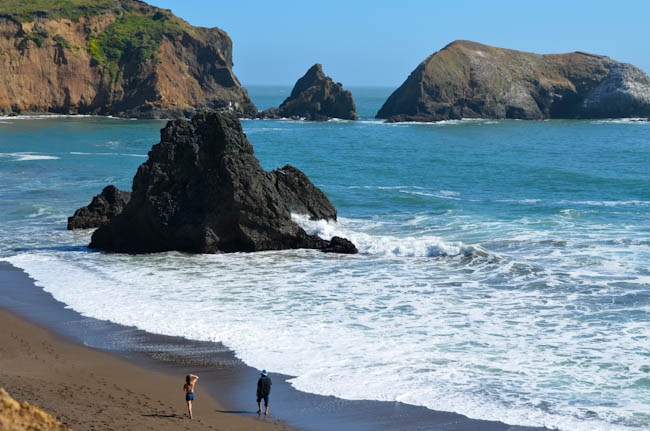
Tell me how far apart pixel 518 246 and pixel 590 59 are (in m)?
106

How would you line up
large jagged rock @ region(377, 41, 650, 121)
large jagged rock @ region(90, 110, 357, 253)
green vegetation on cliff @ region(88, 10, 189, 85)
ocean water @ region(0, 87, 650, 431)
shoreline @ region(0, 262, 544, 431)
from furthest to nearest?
green vegetation on cliff @ region(88, 10, 189, 85), large jagged rock @ region(377, 41, 650, 121), large jagged rock @ region(90, 110, 357, 253), ocean water @ region(0, 87, 650, 431), shoreline @ region(0, 262, 544, 431)

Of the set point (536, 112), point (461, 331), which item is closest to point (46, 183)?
point (461, 331)

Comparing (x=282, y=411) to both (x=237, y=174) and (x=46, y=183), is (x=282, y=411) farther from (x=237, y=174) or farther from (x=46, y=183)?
(x=46, y=183)

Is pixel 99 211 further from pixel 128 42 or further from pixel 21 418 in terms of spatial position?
pixel 128 42

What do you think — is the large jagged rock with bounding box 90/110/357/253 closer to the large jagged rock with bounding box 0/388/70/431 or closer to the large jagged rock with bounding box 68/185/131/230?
the large jagged rock with bounding box 68/185/131/230

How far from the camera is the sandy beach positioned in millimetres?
10398

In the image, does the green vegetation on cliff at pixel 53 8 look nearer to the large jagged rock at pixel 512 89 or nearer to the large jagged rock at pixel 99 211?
the large jagged rock at pixel 512 89

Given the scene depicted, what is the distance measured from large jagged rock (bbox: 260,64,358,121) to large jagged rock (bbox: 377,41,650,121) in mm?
6610

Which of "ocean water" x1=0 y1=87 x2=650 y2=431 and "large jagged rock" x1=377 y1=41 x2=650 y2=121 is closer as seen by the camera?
"ocean water" x1=0 y1=87 x2=650 y2=431

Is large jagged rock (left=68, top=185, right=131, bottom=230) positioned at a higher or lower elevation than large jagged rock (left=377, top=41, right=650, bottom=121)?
lower

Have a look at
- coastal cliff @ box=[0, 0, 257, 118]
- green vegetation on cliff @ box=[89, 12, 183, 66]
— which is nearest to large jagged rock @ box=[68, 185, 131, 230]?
coastal cliff @ box=[0, 0, 257, 118]

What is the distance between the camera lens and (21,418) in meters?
7.34

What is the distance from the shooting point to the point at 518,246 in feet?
78.0

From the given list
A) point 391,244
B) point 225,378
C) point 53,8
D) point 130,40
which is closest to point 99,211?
point 391,244
